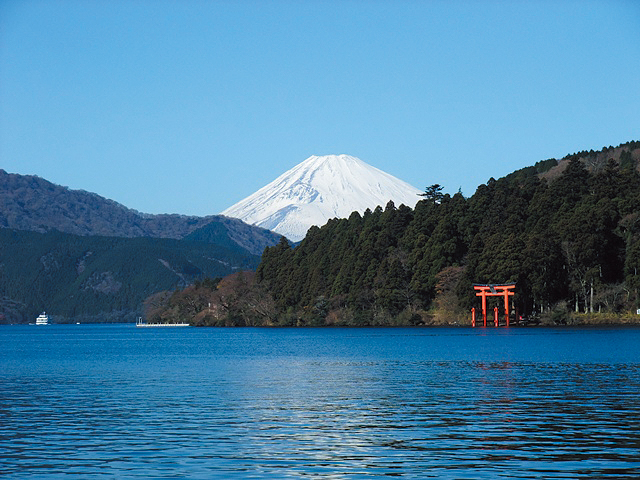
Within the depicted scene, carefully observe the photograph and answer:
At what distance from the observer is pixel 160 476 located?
17969mm

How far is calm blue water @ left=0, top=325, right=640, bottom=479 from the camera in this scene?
62.0 feet

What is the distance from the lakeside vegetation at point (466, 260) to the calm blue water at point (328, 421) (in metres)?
55.7

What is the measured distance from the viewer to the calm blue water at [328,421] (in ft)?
62.0

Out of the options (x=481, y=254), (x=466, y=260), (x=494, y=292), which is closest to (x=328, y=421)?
(x=494, y=292)

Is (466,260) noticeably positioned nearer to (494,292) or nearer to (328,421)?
(494,292)

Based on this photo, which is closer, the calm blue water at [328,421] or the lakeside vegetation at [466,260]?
the calm blue water at [328,421]

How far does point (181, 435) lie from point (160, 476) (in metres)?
5.21

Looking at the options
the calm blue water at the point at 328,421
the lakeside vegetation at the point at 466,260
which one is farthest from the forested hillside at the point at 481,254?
the calm blue water at the point at 328,421

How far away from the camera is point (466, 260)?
387 feet

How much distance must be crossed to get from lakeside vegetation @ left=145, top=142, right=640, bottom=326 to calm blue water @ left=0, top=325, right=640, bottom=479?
5565cm

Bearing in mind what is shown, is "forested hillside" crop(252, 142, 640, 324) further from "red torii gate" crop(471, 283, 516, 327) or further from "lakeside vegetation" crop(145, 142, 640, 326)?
"red torii gate" crop(471, 283, 516, 327)

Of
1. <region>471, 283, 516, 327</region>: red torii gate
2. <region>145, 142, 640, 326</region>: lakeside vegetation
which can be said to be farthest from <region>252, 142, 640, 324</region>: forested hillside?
<region>471, 283, 516, 327</region>: red torii gate

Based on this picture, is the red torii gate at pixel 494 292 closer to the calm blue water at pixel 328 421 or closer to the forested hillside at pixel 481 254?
the forested hillside at pixel 481 254

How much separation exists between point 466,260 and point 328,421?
94.0m
